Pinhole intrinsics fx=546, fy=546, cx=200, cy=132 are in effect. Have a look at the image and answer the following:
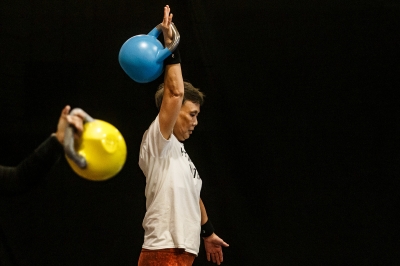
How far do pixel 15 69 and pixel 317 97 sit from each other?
1.24 metres

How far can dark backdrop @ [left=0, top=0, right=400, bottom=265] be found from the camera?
86.6 inches

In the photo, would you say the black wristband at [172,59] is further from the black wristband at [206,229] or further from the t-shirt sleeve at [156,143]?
the black wristband at [206,229]

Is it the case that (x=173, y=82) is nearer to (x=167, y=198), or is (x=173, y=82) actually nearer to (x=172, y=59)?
(x=172, y=59)

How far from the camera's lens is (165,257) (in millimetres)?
1458

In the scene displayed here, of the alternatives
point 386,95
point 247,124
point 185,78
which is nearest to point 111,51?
point 185,78

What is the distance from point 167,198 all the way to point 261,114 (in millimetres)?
834

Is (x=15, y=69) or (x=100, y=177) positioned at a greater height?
(x=15, y=69)

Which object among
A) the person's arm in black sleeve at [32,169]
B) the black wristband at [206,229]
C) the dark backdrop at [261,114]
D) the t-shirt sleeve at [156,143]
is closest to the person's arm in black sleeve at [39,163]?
the person's arm in black sleeve at [32,169]

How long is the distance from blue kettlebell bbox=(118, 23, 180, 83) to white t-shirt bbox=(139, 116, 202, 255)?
0.13 metres

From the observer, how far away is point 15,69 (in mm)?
2230

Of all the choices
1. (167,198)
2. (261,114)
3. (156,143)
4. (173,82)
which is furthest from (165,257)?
(261,114)

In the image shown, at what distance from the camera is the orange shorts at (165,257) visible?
4.78 ft

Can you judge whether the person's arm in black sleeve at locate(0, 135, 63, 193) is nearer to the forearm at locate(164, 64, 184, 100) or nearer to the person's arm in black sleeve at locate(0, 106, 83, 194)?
the person's arm in black sleeve at locate(0, 106, 83, 194)

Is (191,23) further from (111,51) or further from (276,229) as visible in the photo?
(276,229)
